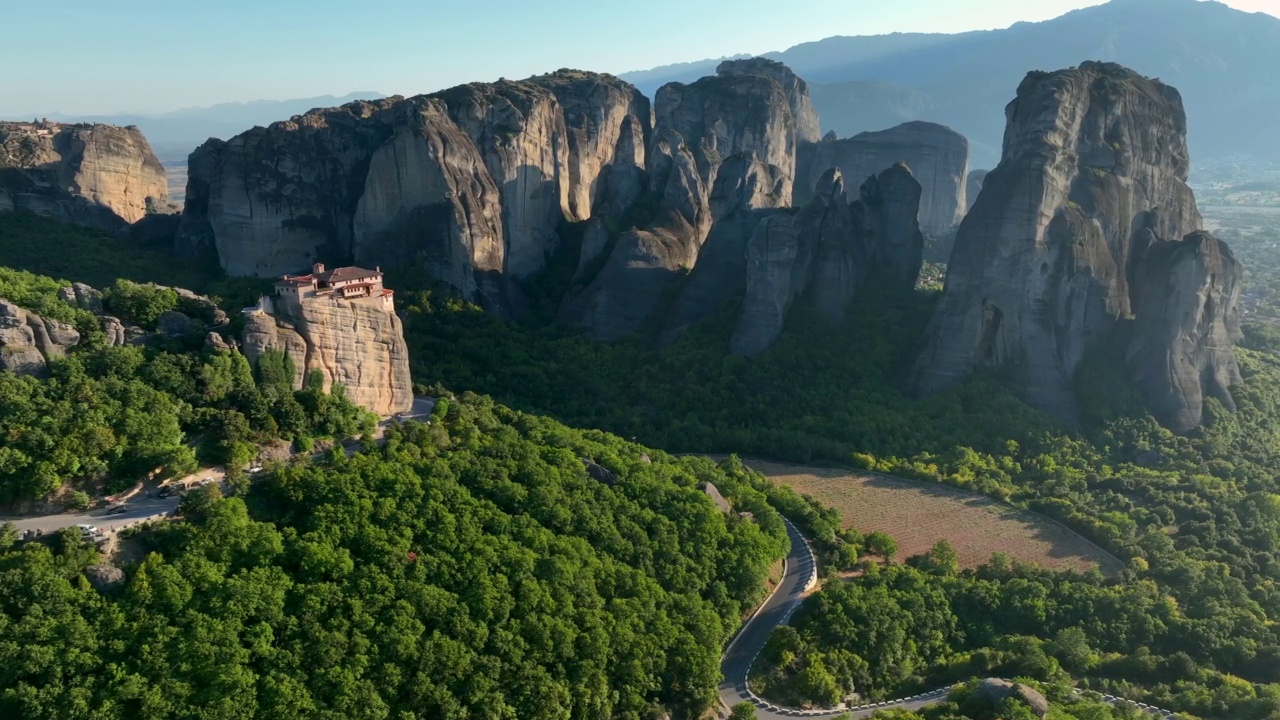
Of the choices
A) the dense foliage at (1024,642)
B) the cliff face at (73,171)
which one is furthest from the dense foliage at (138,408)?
the cliff face at (73,171)

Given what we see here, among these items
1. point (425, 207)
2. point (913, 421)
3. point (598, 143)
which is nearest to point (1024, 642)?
point (913, 421)

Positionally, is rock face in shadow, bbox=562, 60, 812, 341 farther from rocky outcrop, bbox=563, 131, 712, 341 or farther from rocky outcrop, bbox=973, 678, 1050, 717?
rocky outcrop, bbox=973, 678, 1050, 717

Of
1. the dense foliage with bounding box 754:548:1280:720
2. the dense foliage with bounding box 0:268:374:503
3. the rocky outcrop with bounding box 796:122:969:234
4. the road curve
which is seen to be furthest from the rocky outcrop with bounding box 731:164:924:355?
the rocky outcrop with bounding box 796:122:969:234

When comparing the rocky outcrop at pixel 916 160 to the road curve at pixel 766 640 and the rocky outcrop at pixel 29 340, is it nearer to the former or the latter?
the road curve at pixel 766 640

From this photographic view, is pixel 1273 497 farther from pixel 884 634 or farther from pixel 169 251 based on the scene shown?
pixel 169 251

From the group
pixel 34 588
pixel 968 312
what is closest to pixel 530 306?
pixel 968 312
